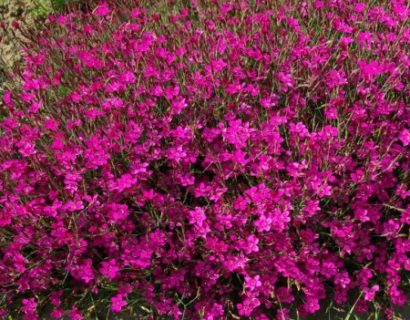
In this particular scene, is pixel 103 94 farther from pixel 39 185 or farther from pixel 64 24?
pixel 64 24

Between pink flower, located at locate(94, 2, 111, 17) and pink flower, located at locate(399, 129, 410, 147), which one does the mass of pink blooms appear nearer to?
pink flower, located at locate(399, 129, 410, 147)

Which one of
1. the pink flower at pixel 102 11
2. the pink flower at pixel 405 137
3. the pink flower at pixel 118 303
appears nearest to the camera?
the pink flower at pixel 118 303

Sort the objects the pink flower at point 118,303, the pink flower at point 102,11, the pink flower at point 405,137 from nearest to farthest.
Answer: the pink flower at point 118,303, the pink flower at point 405,137, the pink flower at point 102,11

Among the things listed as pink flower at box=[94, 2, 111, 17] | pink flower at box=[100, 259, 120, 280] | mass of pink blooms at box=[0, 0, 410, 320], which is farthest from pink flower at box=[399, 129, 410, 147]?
pink flower at box=[94, 2, 111, 17]

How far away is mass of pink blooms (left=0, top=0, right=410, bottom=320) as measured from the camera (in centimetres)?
259

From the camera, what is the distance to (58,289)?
2.77 m

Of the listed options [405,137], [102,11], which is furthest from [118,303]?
[102,11]

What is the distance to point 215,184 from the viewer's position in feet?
8.90

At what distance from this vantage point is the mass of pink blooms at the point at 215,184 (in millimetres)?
2590

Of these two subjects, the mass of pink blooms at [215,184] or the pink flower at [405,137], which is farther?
the pink flower at [405,137]

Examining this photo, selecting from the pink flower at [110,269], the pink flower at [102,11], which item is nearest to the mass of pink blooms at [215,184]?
the pink flower at [110,269]

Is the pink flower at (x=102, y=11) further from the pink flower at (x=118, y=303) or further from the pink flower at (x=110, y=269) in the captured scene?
the pink flower at (x=118, y=303)

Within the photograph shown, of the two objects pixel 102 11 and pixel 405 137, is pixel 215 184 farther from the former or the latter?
pixel 102 11

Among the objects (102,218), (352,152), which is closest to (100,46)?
(102,218)
